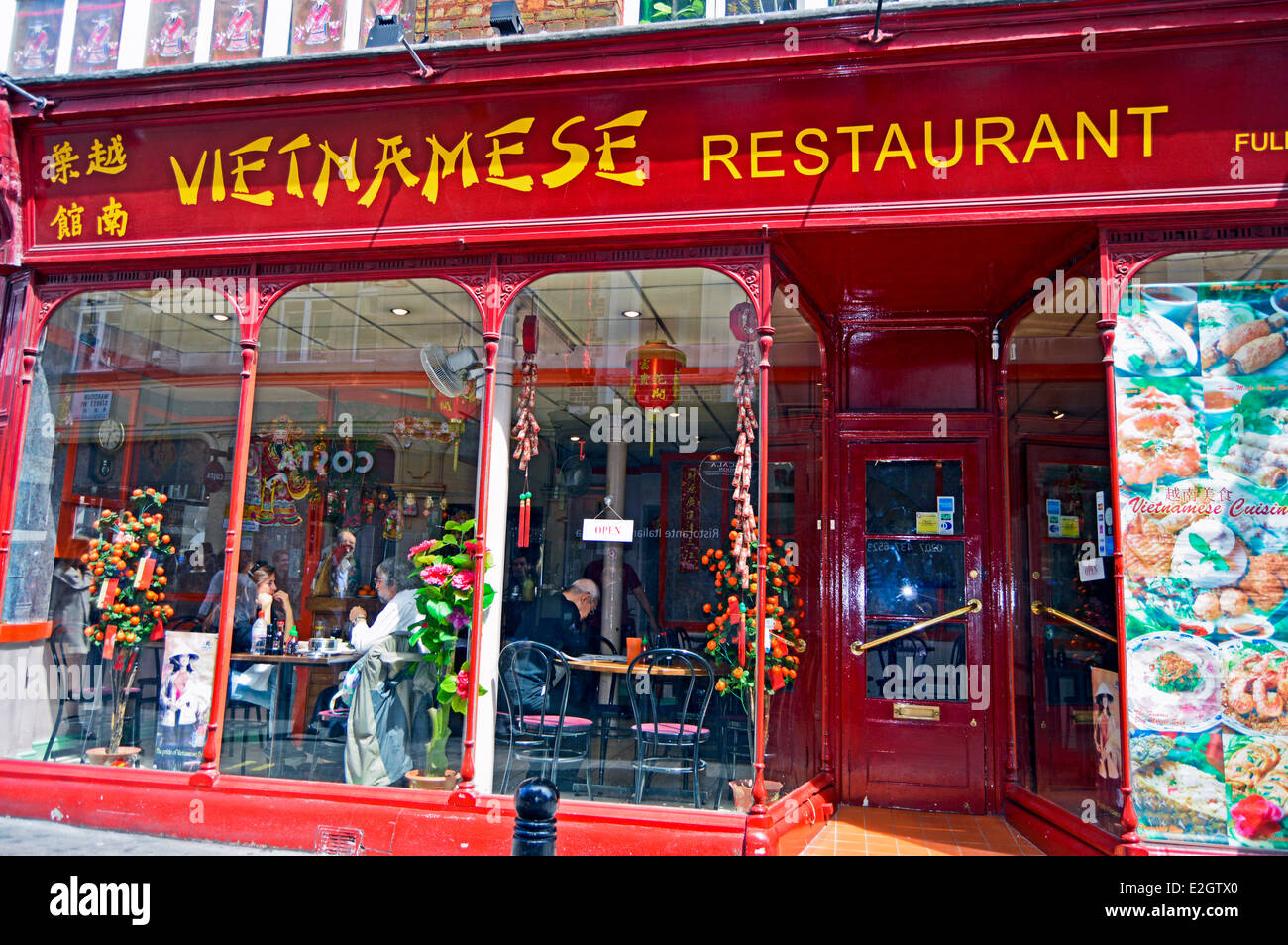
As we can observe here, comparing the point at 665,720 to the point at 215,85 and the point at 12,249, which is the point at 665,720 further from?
the point at 12,249

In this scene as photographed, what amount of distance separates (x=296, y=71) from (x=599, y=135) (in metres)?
1.94

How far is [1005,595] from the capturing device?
18.0ft

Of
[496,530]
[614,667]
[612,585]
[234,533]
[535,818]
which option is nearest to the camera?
[535,818]

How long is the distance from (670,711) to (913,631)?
5.56ft

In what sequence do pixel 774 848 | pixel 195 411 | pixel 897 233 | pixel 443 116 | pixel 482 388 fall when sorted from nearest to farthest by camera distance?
pixel 774 848 → pixel 897 233 → pixel 443 116 → pixel 482 388 → pixel 195 411

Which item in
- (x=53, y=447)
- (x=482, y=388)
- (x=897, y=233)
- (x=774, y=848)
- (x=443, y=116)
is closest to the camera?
(x=774, y=848)

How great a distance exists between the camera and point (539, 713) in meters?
5.27

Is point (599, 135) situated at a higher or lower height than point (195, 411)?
higher

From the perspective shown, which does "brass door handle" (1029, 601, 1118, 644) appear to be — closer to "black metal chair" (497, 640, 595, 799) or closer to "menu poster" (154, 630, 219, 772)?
"black metal chair" (497, 640, 595, 799)

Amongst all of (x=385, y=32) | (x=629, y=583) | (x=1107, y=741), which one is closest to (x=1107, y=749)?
(x=1107, y=741)

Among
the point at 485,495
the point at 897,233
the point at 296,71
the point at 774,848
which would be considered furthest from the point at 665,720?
the point at 296,71

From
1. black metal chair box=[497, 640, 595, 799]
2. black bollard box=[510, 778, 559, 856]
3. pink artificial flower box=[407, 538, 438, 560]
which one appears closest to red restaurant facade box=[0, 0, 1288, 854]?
black metal chair box=[497, 640, 595, 799]

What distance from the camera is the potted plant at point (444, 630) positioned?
498cm

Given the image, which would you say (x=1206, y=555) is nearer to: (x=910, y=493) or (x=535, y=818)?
(x=910, y=493)
